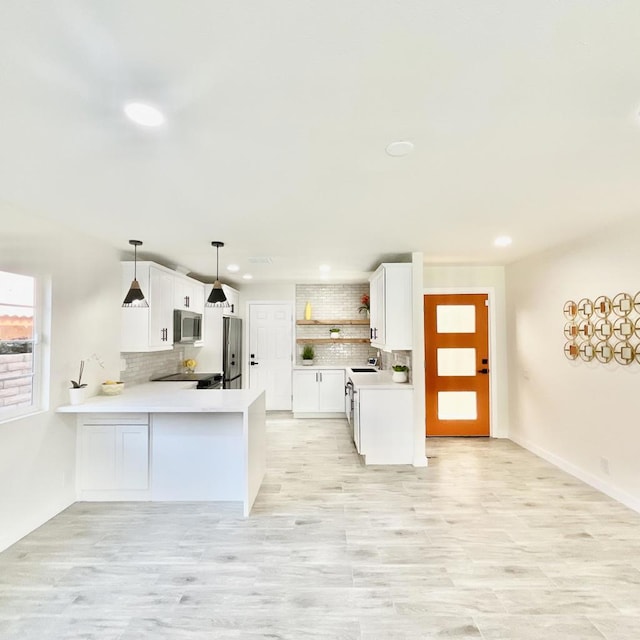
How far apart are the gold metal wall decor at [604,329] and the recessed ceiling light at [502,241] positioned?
0.89m

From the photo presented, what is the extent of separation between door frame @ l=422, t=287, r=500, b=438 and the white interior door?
8.66 feet

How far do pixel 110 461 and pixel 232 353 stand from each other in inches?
111

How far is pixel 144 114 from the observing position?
58.4 inches

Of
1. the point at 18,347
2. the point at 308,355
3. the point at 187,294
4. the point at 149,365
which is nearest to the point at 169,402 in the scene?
the point at 18,347

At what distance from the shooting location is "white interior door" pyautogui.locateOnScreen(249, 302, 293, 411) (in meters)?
6.57

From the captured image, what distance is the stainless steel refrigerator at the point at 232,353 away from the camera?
569 cm

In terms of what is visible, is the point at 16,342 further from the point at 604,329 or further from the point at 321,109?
the point at 604,329

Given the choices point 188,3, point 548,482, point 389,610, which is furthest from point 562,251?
point 188,3

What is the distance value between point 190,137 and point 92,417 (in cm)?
266

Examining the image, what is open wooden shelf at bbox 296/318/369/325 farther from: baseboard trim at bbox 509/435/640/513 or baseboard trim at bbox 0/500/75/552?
baseboard trim at bbox 0/500/75/552

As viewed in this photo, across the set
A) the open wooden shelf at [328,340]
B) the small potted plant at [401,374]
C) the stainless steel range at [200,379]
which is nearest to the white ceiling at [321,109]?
the small potted plant at [401,374]

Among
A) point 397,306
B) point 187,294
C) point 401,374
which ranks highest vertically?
point 187,294

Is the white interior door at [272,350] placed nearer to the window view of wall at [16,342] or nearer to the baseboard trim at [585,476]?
the baseboard trim at [585,476]

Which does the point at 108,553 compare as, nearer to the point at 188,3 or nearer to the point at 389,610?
the point at 389,610
